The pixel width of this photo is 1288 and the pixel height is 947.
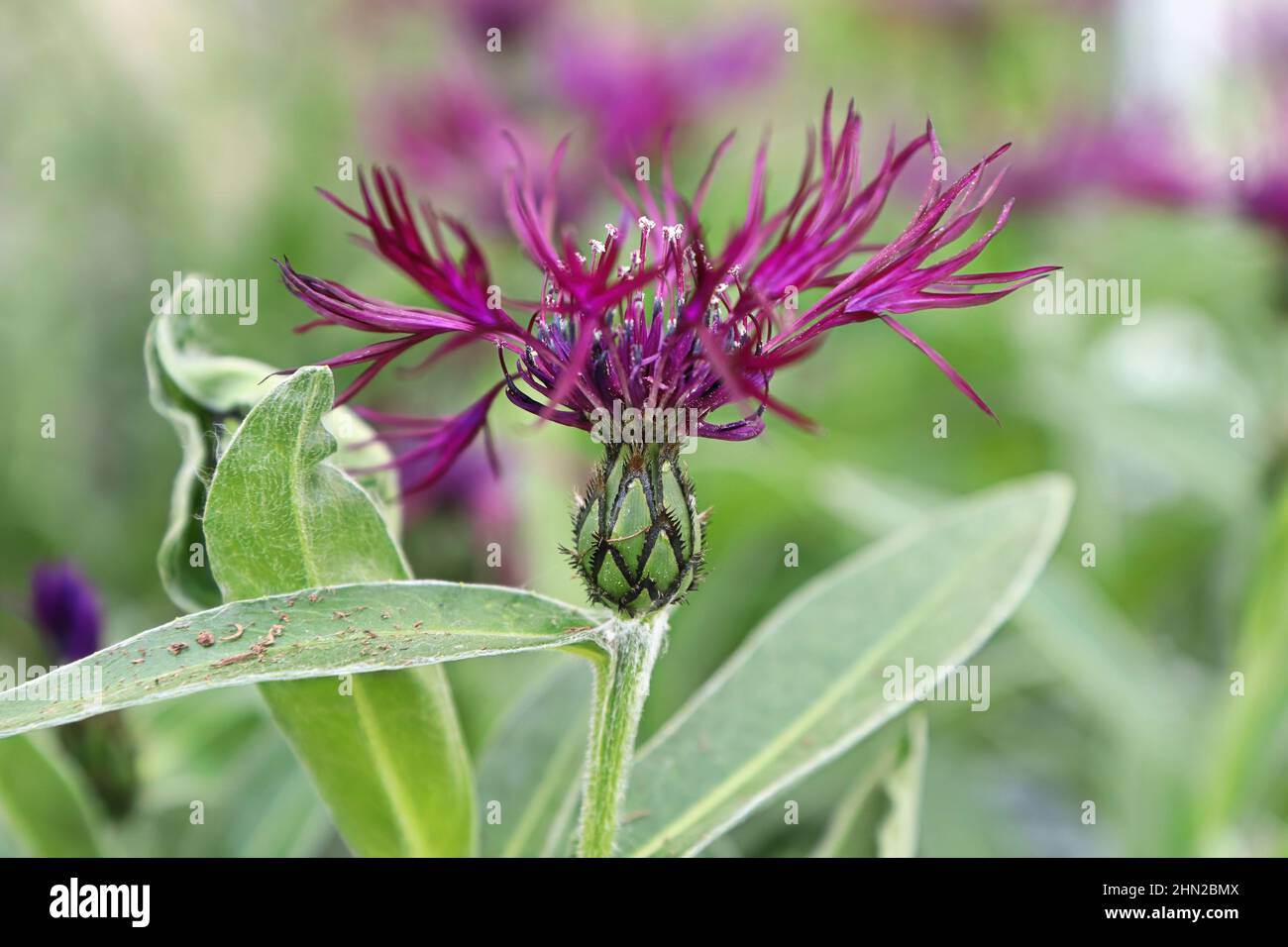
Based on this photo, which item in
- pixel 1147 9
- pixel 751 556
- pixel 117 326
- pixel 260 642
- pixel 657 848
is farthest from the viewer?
pixel 1147 9

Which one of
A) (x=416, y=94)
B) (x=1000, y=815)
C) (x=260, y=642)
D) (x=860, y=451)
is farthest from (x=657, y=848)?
(x=416, y=94)

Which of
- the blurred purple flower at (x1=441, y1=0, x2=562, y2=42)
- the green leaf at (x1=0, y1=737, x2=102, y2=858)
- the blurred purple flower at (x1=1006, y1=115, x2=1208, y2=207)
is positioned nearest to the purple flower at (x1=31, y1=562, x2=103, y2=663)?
the green leaf at (x1=0, y1=737, x2=102, y2=858)

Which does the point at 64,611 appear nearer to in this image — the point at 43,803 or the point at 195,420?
the point at 43,803

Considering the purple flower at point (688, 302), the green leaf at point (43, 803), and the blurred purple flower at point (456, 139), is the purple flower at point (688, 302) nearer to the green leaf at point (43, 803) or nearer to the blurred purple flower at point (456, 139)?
the green leaf at point (43, 803)

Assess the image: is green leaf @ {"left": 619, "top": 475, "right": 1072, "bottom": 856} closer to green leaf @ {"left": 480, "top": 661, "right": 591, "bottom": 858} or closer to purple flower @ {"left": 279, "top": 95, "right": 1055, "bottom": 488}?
green leaf @ {"left": 480, "top": 661, "right": 591, "bottom": 858}

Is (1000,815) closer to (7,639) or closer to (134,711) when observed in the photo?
(134,711)

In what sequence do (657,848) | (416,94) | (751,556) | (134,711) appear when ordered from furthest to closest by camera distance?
(416,94) → (751,556) → (134,711) → (657,848)
